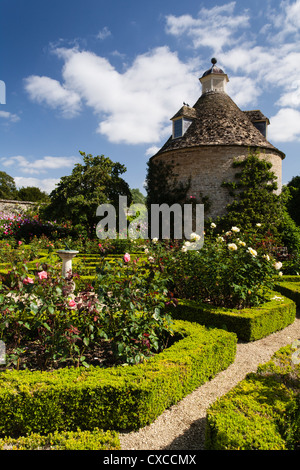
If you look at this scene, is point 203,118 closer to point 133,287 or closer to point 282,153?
point 282,153

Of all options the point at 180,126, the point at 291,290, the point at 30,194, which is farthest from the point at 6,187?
the point at 291,290

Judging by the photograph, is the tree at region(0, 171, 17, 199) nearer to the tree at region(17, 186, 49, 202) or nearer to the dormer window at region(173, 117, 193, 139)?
the tree at region(17, 186, 49, 202)

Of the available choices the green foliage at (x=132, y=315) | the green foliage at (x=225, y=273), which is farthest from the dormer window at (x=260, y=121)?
the green foliage at (x=132, y=315)

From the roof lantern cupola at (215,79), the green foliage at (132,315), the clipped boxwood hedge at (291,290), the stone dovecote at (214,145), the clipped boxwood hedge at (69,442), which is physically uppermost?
the roof lantern cupola at (215,79)

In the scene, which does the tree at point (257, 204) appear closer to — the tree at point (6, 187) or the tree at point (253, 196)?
the tree at point (253, 196)

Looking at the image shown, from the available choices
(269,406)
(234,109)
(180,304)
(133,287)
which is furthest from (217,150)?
(269,406)

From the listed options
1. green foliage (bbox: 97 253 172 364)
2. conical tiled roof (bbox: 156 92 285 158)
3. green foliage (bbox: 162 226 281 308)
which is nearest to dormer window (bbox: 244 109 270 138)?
conical tiled roof (bbox: 156 92 285 158)

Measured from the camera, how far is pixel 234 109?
58.9 ft

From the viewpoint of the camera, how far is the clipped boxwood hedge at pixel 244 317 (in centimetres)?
535

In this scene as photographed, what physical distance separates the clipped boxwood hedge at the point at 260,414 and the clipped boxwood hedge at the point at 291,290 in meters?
5.15

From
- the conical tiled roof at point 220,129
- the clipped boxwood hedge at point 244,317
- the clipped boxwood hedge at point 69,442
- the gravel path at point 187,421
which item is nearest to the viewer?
the clipped boxwood hedge at point 69,442

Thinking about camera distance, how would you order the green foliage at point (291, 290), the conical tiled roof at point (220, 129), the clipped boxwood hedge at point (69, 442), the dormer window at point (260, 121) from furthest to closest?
1. the dormer window at point (260, 121)
2. the conical tiled roof at point (220, 129)
3. the green foliage at point (291, 290)
4. the clipped boxwood hedge at point (69, 442)

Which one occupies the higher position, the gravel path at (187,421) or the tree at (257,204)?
the tree at (257,204)

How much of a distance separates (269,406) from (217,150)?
573 inches
